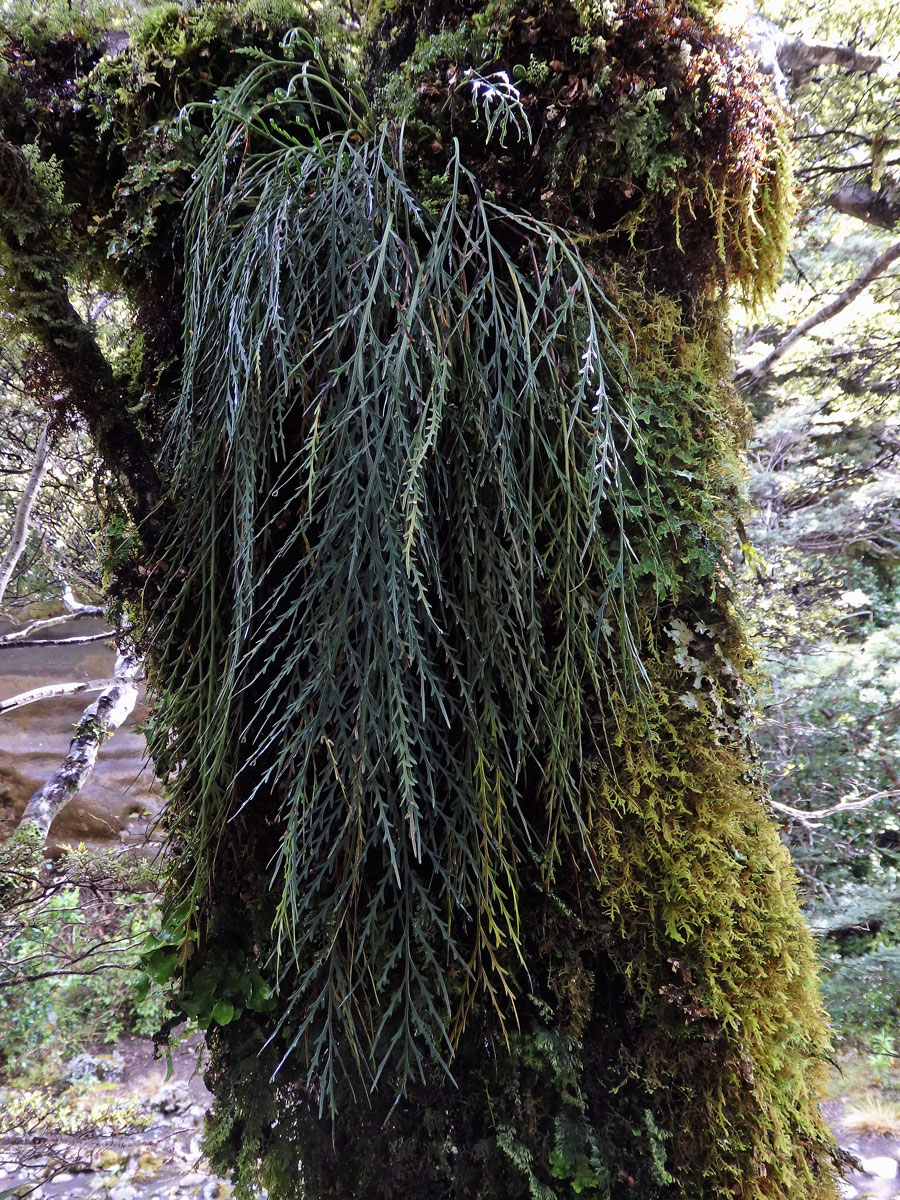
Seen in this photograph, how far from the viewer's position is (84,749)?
3.00 meters

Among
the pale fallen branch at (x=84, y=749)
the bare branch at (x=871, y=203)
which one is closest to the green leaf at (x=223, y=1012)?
the pale fallen branch at (x=84, y=749)

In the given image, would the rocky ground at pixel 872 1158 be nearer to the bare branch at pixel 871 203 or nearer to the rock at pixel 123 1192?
the rock at pixel 123 1192

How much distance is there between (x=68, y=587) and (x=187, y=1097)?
3315mm

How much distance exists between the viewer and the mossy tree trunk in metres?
0.86

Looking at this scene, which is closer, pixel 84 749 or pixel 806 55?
pixel 806 55

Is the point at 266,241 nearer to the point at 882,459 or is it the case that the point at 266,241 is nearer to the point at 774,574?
the point at 774,574

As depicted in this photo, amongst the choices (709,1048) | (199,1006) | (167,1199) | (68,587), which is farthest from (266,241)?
(167,1199)

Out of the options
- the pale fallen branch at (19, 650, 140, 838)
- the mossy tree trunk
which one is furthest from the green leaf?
the pale fallen branch at (19, 650, 140, 838)

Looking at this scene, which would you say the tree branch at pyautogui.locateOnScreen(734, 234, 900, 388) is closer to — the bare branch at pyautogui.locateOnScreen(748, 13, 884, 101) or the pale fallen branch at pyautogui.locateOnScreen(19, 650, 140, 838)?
the bare branch at pyautogui.locateOnScreen(748, 13, 884, 101)

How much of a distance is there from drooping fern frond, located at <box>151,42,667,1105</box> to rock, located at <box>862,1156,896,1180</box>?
12.1 feet

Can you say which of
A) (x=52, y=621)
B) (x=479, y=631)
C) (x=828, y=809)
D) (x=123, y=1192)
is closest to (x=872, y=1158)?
(x=828, y=809)

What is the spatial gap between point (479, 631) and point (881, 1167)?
Answer: 13.6 feet

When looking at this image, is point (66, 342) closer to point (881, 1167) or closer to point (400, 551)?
point (400, 551)

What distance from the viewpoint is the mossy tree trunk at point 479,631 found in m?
0.86
